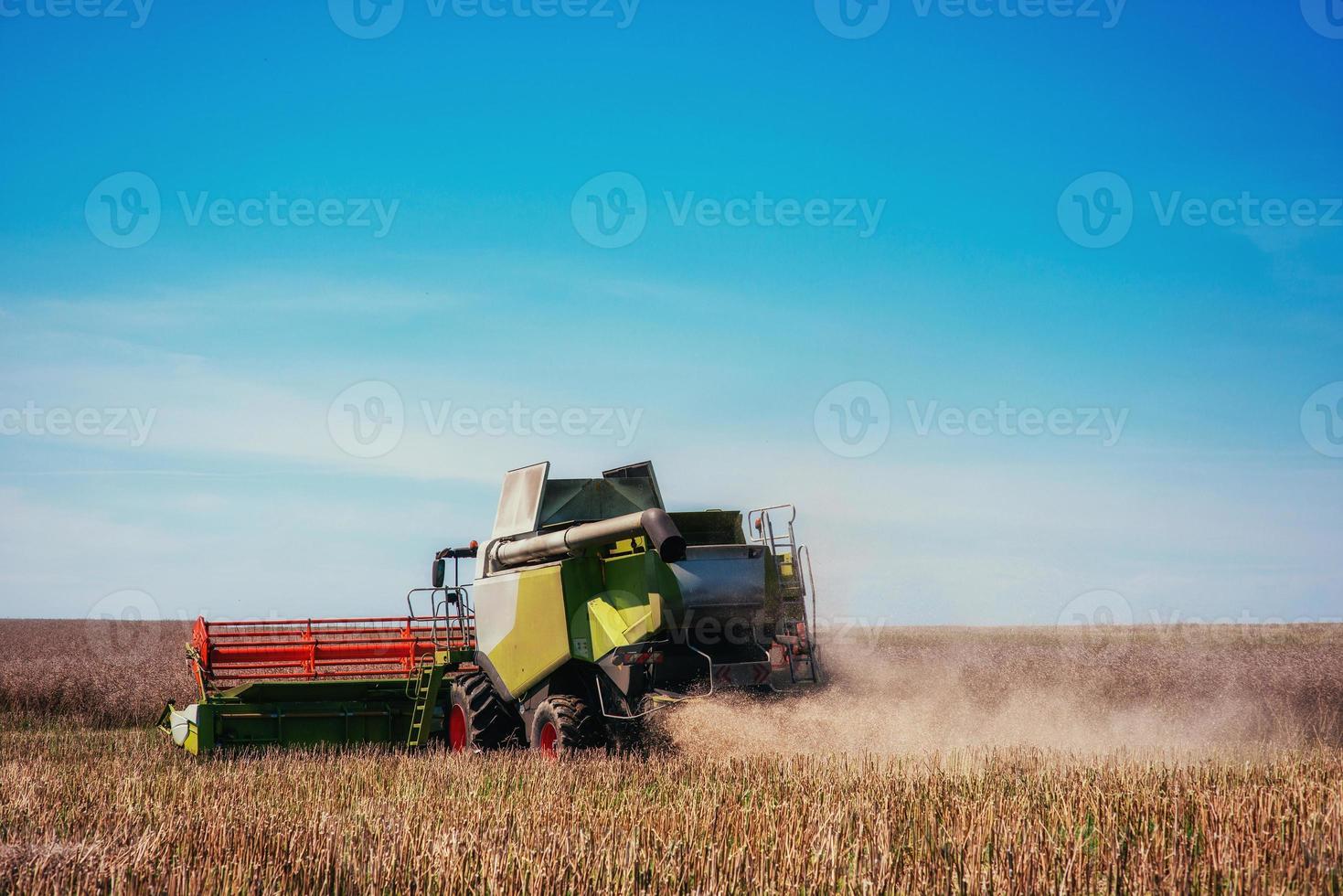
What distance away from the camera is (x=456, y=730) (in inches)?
517

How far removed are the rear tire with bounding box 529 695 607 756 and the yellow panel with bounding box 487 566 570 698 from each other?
0.48 m

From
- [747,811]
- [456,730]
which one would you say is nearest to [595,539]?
[456,730]

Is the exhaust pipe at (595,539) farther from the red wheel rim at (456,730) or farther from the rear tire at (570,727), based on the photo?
the red wheel rim at (456,730)

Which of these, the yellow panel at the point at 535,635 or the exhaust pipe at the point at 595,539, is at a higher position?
the exhaust pipe at the point at 595,539

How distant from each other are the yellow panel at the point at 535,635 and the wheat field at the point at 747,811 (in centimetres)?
93

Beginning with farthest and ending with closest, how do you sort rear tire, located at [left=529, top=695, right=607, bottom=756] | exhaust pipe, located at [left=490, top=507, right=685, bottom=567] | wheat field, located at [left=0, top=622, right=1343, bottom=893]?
rear tire, located at [left=529, top=695, right=607, bottom=756], exhaust pipe, located at [left=490, top=507, right=685, bottom=567], wheat field, located at [left=0, top=622, right=1343, bottom=893]

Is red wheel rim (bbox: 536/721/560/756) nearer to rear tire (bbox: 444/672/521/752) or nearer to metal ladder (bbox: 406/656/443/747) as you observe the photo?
rear tire (bbox: 444/672/521/752)

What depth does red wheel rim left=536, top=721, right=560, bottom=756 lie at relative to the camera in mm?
10882

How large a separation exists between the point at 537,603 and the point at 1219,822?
6.84 metres

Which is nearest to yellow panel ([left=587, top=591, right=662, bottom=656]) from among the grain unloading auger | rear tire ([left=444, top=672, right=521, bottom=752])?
the grain unloading auger

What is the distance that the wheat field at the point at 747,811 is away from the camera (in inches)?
205

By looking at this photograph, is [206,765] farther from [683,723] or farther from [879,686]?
[879,686]

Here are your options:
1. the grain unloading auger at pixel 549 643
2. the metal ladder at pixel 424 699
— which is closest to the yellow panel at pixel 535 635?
the grain unloading auger at pixel 549 643

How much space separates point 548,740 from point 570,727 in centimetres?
59
